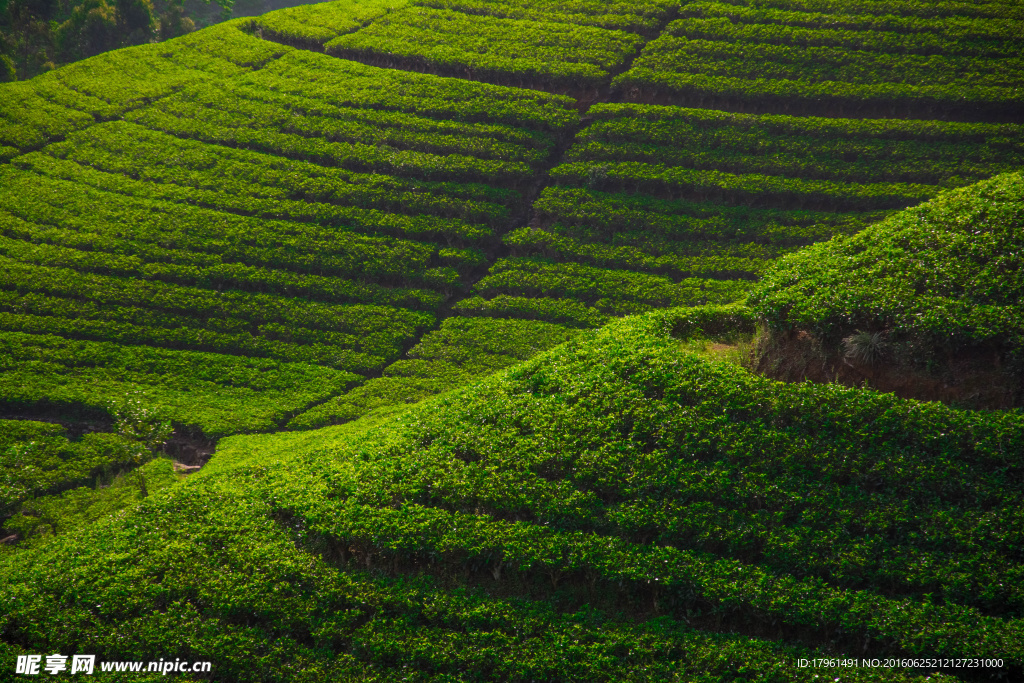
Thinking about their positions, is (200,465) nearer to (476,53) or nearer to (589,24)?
(476,53)

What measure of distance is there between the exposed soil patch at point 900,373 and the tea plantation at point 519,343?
0.14 m

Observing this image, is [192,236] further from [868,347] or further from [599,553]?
[868,347]

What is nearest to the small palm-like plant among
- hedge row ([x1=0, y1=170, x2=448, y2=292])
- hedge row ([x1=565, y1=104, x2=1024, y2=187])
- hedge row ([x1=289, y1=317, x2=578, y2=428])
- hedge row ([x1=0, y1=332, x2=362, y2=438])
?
hedge row ([x1=289, y1=317, x2=578, y2=428])

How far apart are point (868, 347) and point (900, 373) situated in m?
0.89

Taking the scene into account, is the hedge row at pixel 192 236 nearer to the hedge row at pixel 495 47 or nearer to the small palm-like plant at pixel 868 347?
the hedge row at pixel 495 47

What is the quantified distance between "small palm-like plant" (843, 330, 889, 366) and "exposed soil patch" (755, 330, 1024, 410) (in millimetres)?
110

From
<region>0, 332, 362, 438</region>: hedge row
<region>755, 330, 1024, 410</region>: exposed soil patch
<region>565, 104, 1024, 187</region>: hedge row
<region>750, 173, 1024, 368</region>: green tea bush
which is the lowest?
<region>0, 332, 362, 438</region>: hedge row

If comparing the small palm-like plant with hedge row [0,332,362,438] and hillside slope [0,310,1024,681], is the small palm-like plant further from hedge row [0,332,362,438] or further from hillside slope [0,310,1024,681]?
hedge row [0,332,362,438]

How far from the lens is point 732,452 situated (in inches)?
561

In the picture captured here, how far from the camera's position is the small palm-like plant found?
49.6 ft

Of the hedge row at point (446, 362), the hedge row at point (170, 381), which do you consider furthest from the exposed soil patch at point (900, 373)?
the hedge row at point (170, 381)

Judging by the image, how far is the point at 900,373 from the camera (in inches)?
587

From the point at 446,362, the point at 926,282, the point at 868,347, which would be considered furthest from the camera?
the point at 446,362

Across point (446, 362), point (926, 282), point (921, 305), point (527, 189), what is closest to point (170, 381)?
point (446, 362)
